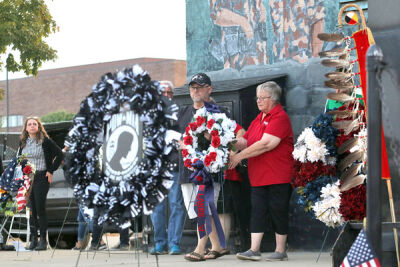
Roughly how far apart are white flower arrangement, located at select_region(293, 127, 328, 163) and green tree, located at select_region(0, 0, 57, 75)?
1381cm

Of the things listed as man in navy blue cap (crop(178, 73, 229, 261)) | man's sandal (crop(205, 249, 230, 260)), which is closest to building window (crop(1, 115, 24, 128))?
man in navy blue cap (crop(178, 73, 229, 261))

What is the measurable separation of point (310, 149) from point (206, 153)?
1.51 m

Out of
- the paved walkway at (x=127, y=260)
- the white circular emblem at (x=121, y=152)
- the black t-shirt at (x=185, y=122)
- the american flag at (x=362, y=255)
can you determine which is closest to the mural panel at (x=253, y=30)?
the black t-shirt at (x=185, y=122)

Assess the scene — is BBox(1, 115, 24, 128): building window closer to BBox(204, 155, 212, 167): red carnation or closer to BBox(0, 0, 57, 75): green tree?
BBox(0, 0, 57, 75): green tree

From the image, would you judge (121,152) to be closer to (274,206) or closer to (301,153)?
(301,153)

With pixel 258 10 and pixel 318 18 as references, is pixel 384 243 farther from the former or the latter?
pixel 258 10

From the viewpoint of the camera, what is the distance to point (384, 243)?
604 cm

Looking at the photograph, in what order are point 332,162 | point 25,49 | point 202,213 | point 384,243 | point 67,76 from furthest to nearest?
1. point 67,76
2. point 25,49
3. point 202,213
4. point 332,162
5. point 384,243

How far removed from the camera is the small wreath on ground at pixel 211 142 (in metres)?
8.88

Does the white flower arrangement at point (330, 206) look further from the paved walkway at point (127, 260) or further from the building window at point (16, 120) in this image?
the building window at point (16, 120)

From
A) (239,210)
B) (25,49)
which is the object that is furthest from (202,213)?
(25,49)

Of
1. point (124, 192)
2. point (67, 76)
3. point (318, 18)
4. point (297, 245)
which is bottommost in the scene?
point (297, 245)

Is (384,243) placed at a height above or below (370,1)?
below

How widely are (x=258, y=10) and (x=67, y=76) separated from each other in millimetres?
61599
